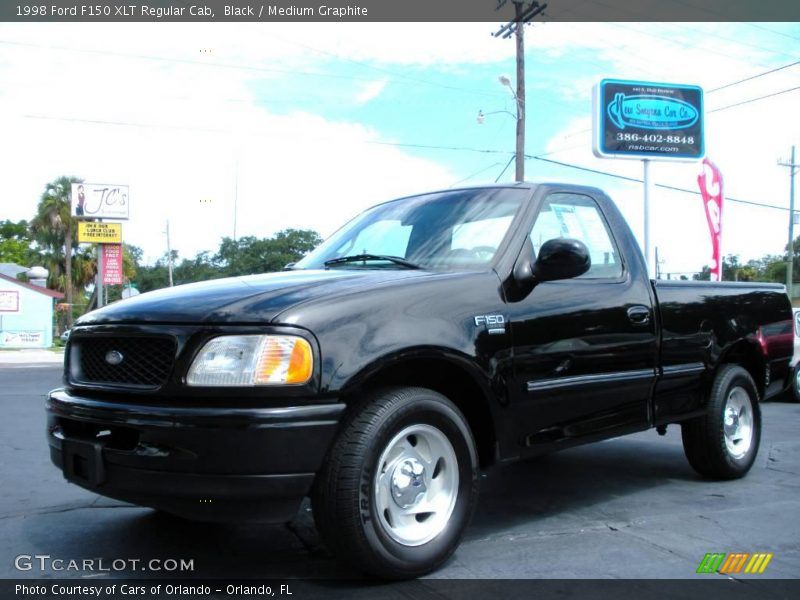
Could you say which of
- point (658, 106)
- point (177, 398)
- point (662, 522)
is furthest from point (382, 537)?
point (658, 106)

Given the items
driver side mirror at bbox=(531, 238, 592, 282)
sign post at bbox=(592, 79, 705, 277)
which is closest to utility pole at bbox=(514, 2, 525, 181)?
sign post at bbox=(592, 79, 705, 277)

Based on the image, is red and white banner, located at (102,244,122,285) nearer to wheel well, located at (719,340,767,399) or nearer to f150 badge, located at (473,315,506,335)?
wheel well, located at (719,340,767,399)

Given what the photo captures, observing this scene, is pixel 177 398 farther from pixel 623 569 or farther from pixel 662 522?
pixel 662 522

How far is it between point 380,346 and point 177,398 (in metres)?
0.84

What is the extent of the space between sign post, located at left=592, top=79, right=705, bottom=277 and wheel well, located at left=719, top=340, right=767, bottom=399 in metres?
12.3

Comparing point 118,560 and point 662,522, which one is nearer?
point 118,560

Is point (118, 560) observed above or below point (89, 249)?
below

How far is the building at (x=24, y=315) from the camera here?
115 ft

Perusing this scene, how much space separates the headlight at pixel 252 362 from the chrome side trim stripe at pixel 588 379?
1354 mm

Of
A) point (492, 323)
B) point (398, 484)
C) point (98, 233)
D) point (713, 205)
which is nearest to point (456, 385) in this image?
point (492, 323)

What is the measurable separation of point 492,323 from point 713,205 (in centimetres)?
1525

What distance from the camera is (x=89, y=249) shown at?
47.5 metres

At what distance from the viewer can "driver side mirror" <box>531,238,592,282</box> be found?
3871mm

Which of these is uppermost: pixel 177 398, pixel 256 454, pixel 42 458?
pixel 177 398
